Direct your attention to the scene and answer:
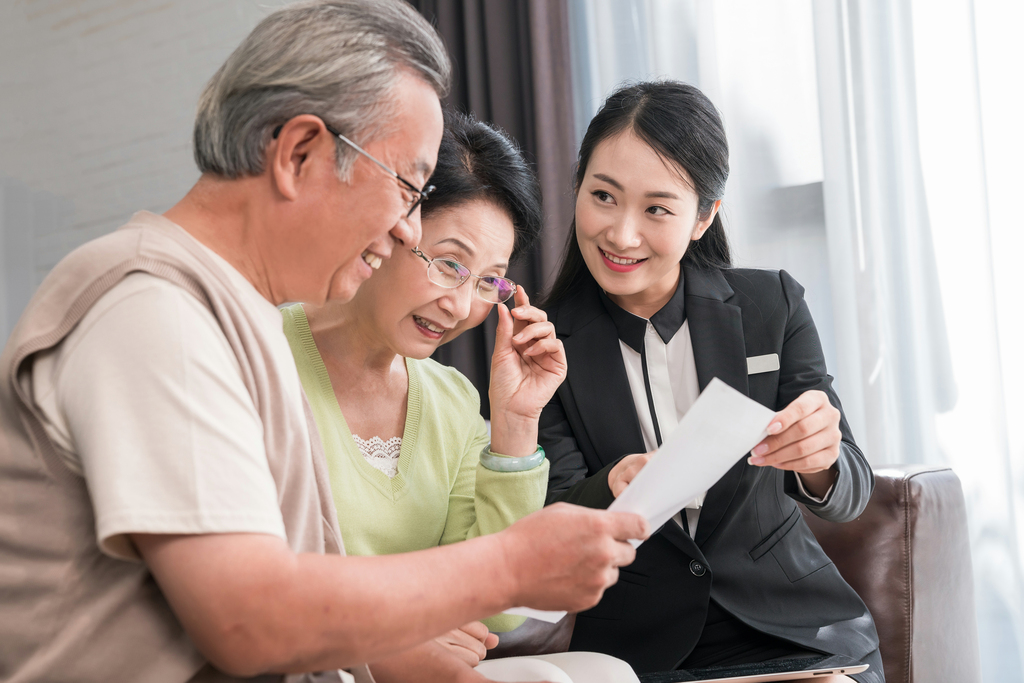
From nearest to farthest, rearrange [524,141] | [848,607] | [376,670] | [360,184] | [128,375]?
[128,375] → [360,184] → [376,670] → [848,607] → [524,141]

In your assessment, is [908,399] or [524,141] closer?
[908,399]

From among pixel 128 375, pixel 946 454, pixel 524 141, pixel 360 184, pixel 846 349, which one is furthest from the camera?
pixel 524 141

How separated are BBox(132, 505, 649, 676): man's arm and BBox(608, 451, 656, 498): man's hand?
0.53 meters

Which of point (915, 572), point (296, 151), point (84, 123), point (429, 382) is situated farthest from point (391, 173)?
point (84, 123)

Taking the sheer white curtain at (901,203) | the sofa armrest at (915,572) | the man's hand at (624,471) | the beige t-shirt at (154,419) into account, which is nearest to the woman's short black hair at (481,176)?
the man's hand at (624,471)

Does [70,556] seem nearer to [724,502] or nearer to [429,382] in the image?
[429,382]

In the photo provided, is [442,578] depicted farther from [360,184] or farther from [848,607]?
[848,607]

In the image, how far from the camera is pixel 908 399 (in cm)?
218

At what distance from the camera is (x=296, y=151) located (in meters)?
0.83

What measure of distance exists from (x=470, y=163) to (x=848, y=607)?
1.10 meters

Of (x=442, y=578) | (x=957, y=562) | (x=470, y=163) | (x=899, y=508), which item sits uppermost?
(x=470, y=163)

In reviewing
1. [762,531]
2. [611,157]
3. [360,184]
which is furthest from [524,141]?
[360,184]

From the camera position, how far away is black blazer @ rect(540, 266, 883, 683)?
56.7 inches

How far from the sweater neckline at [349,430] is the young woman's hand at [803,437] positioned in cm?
56
